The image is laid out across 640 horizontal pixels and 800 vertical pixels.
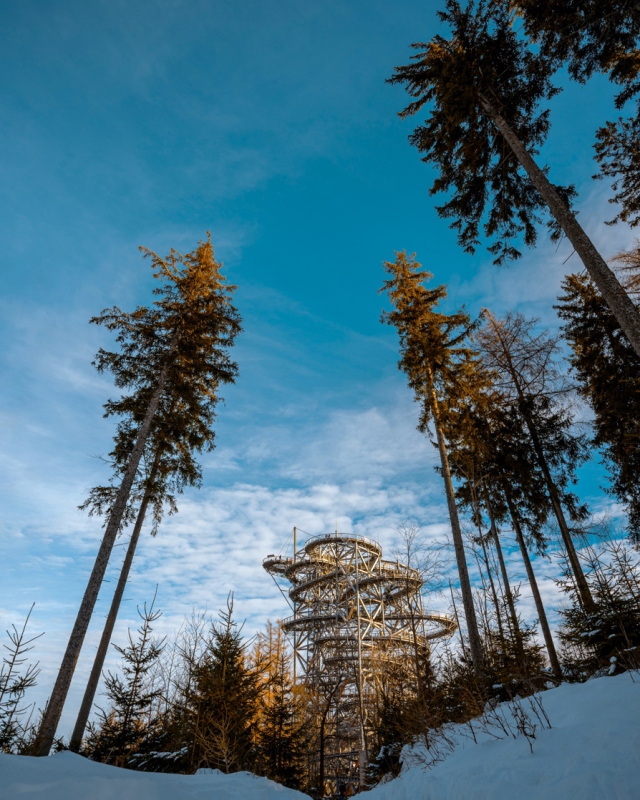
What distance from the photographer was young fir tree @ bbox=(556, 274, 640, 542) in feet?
45.1

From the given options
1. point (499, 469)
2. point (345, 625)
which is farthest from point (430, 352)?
point (345, 625)

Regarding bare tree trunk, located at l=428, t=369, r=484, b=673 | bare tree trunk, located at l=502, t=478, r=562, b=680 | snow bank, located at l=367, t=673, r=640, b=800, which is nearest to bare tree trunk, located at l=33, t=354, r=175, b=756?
snow bank, located at l=367, t=673, r=640, b=800

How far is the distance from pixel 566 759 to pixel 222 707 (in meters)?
7.81

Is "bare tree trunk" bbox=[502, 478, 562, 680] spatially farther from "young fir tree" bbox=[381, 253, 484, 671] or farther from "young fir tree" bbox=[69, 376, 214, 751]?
"young fir tree" bbox=[69, 376, 214, 751]

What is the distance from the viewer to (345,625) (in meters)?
25.6

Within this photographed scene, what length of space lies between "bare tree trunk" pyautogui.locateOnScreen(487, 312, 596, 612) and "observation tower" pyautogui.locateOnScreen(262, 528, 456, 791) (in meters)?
8.57

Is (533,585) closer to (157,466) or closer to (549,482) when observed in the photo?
(549,482)

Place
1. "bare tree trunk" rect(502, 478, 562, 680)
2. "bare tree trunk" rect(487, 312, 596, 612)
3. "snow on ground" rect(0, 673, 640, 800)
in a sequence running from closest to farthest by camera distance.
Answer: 1. "snow on ground" rect(0, 673, 640, 800)
2. "bare tree trunk" rect(487, 312, 596, 612)
3. "bare tree trunk" rect(502, 478, 562, 680)

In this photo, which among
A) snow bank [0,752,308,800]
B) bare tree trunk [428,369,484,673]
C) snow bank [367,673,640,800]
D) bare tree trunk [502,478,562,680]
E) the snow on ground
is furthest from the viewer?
bare tree trunk [502,478,562,680]

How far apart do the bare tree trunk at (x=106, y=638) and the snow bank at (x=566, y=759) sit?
28.4 feet

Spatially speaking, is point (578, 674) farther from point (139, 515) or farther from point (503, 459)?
point (139, 515)

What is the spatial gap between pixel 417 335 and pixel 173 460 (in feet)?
30.6

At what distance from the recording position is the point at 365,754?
12.9m

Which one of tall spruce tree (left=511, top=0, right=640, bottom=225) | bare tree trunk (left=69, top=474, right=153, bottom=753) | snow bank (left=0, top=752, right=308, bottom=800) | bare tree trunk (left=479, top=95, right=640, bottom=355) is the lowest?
snow bank (left=0, top=752, right=308, bottom=800)
